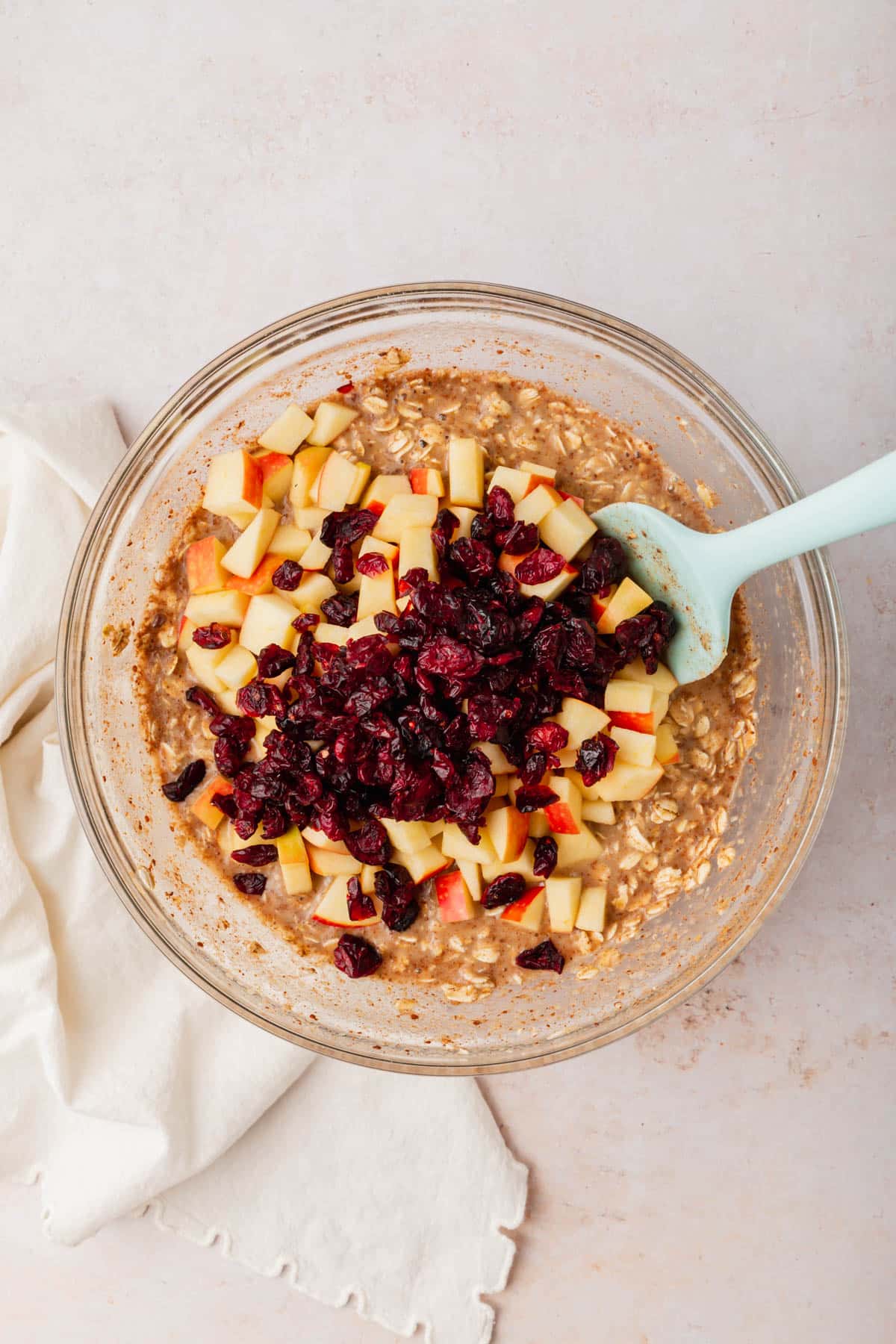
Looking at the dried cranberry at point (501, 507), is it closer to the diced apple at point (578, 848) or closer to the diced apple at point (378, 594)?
the diced apple at point (378, 594)

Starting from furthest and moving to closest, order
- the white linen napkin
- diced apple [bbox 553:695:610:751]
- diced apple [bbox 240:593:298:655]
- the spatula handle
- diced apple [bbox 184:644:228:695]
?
1. the white linen napkin
2. diced apple [bbox 184:644:228:695]
3. diced apple [bbox 240:593:298:655]
4. diced apple [bbox 553:695:610:751]
5. the spatula handle

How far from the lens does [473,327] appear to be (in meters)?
2.64

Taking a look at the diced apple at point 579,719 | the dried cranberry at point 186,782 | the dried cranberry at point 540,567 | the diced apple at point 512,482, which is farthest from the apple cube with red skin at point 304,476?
the diced apple at point 579,719

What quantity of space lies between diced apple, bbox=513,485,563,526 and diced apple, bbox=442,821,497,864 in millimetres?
767

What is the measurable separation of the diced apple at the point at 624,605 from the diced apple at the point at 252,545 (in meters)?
0.88

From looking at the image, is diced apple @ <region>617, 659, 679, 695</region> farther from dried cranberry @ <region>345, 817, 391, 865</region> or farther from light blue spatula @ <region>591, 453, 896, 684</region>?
dried cranberry @ <region>345, 817, 391, 865</region>

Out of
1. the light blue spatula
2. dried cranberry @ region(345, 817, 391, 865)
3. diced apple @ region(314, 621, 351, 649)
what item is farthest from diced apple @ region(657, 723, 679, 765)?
diced apple @ region(314, 621, 351, 649)

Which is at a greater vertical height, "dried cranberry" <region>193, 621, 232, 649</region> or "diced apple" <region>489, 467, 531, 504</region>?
"diced apple" <region>489, 467, 531, 504</region>

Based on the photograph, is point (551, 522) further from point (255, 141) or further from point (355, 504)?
point (255, 141)

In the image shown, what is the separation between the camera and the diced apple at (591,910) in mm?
2525

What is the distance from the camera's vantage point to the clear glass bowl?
2520mm

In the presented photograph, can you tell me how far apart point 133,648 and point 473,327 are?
4.19 ft

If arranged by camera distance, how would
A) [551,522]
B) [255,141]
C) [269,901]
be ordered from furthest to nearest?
[255,141], [269,901], [551,522]

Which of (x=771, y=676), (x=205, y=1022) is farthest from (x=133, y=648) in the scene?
(x=771, y=676)
